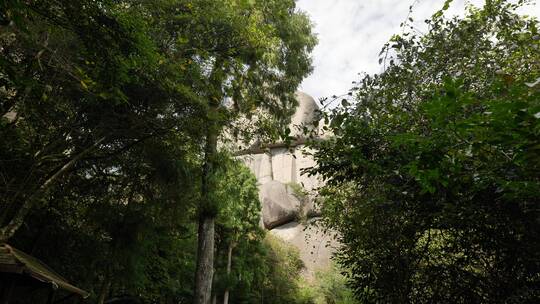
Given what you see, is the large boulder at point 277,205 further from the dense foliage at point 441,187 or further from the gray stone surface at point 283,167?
the dense foliage at point 441,187

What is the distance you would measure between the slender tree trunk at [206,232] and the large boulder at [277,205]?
18257 millimetres

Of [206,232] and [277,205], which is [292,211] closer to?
[277,205]

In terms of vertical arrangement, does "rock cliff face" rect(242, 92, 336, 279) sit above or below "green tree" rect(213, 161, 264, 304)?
above

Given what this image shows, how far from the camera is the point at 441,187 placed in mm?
4074

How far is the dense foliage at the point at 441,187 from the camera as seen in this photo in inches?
139

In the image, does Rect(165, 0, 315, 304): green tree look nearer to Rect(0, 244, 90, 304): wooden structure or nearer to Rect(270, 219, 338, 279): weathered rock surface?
Rect(0, 244, 90, 304): wooden structure

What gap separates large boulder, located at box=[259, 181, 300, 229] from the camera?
28.2 meters

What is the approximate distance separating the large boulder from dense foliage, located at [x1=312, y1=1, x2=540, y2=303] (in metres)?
22.5

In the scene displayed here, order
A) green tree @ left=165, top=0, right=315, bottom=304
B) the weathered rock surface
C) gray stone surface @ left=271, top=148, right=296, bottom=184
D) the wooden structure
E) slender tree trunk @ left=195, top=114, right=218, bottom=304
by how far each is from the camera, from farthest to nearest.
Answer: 1. gray stone surface @ left=271, top=148, right=296, bottom=184
2. the weathered rock surface
3. slender tree trunk @ left=195, top=114, right=218, bottom=304
4. green tree @ left=165, top=0, right=315, bottom=304
5. the wooden structure

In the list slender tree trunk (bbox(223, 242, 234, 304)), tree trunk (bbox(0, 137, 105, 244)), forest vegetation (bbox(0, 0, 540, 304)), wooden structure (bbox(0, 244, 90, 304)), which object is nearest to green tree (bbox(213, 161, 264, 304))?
slender tree trunk (bbox(223, 242, 234, 304))

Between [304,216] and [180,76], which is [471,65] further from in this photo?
[304,216]

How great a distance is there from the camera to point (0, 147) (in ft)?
24.0

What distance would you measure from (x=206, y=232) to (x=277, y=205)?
1921cm

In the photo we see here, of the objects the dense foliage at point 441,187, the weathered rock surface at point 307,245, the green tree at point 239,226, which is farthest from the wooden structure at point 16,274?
the weathered rock surface at point 307,245
